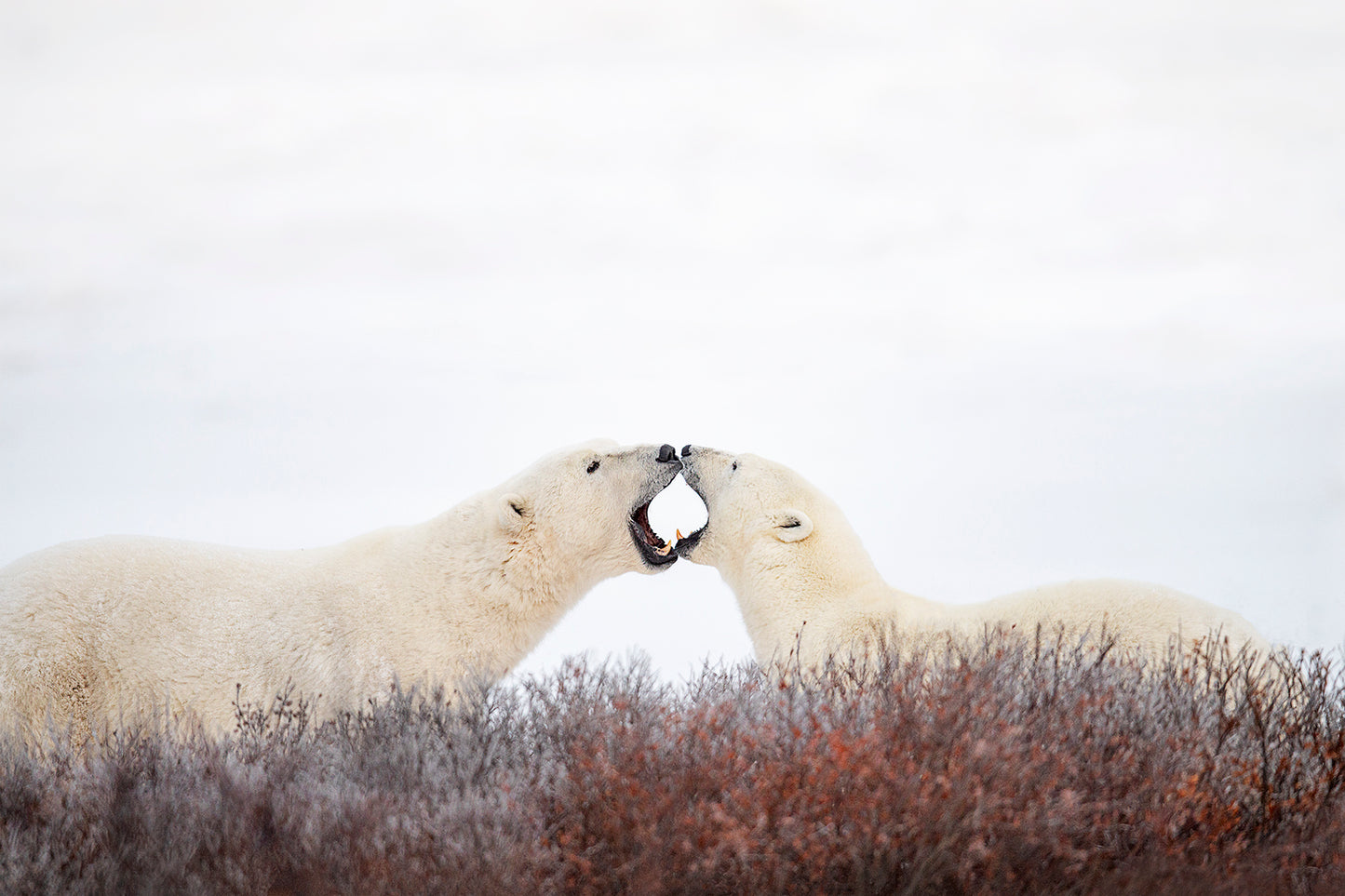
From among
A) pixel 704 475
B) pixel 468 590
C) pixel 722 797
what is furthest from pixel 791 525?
pixel 722 797

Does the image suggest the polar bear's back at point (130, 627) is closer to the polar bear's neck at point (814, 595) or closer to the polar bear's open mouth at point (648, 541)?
the polar bear's open mouth at point (648, 541)

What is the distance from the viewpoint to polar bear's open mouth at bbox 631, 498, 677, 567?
612 cm

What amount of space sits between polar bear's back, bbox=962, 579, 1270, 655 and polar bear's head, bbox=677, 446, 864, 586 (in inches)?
48.8

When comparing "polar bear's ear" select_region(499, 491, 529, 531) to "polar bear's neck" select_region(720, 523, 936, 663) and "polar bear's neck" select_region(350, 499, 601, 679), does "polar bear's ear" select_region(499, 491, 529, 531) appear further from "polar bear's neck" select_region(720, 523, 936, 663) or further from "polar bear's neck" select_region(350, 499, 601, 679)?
"polar bear's neck" select_region(720, 523, 936, 663)

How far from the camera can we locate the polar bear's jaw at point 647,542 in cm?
611

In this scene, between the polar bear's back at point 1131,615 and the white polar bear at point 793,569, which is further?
the white polar bear at point 793,569

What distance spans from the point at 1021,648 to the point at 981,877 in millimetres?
1762

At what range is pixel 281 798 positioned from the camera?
3676 mm

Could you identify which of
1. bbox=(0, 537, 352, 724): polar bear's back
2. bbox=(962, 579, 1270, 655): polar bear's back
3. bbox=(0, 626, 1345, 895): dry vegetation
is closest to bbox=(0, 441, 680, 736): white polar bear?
bbox=(0, 537, 352, 724): polar bear's back

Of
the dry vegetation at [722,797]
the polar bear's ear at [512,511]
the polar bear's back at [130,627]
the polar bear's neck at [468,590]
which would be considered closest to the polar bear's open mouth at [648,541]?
the polar bear's neck at [468,590]

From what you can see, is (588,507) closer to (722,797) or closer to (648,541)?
(648,541)

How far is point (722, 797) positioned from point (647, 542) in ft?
9.41

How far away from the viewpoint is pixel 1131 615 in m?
5.61

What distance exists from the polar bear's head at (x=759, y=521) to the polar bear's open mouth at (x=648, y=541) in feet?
2.26
